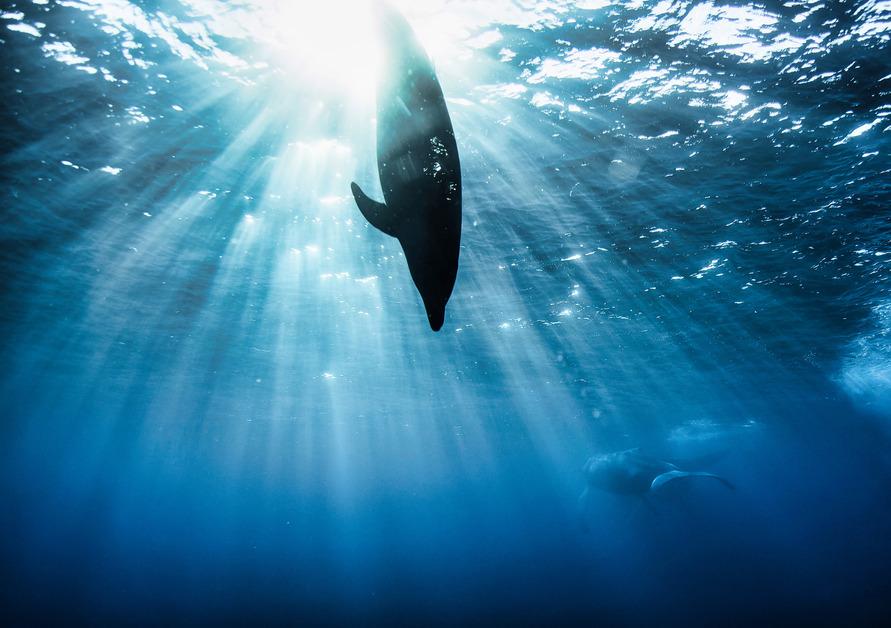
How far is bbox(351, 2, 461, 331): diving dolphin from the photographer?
1408 millimetres

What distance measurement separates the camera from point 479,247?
13.3 m

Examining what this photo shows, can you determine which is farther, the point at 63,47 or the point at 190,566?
the point at 190,566

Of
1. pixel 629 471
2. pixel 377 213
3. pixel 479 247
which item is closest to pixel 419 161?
pixel 377 213

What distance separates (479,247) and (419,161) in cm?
1205

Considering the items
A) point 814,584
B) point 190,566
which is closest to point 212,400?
point 190,566

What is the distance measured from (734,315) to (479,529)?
9955 centimetres

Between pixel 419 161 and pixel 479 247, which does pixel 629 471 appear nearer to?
pixel 479 247

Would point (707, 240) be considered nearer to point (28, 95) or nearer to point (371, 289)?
point (371, 289)

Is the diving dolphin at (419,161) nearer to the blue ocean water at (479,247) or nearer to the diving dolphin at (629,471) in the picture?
the blue ocean water at (479,247)

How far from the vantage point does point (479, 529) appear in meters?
103

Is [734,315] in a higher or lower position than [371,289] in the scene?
lower

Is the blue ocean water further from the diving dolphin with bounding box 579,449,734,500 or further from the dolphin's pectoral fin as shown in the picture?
the diving dolphin with bounding box 579,449,734,500

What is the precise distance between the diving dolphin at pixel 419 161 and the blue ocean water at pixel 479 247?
0.14 m

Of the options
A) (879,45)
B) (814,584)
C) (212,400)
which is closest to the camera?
(879,45)
